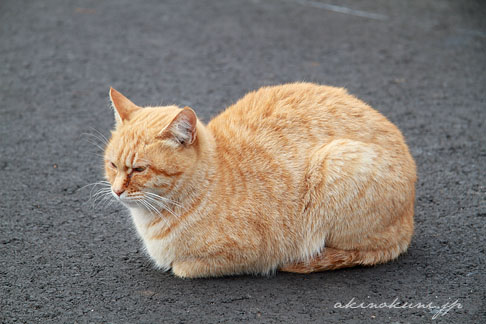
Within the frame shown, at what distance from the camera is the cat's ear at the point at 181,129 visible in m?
3.23

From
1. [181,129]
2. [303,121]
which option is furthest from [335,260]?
[181,129]

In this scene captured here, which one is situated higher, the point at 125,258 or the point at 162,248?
→ the point at 162,248

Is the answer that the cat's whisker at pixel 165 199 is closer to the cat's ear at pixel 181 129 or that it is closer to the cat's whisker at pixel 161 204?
the cat's whisker at pixel 161 204

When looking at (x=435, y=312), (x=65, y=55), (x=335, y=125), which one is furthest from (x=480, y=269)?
(x=65, y=55)

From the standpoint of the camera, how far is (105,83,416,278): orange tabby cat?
11.1 ft

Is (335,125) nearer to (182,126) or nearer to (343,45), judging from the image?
(182,126)

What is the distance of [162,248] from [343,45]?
4403 millimetres

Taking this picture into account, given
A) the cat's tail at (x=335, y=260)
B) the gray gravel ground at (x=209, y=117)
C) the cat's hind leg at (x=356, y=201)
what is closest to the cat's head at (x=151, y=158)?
the gray gravel ground at (x=209, y=117)

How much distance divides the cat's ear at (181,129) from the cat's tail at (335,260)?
105 cm

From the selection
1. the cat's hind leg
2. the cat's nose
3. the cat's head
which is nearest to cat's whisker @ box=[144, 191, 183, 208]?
the cat's head

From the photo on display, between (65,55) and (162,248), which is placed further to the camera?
(65,55)

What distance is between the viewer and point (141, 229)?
3.60 meters

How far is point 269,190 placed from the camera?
3537 mm

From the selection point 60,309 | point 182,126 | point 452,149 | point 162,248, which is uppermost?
point 182,126
